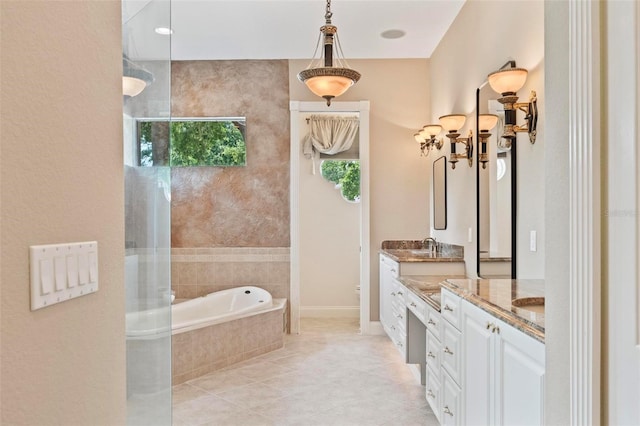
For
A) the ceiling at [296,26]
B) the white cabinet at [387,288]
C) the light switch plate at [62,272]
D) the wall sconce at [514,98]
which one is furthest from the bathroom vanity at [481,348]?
the ceiling at [296,26]

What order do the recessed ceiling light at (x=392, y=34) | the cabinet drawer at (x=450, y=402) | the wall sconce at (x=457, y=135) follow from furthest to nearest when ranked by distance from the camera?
1. the recessed ceiling light at (x=392, y=34)
2. the wall sconce at (x=457, y=135)
3. the cabinet drawer at (x=450, y=402)

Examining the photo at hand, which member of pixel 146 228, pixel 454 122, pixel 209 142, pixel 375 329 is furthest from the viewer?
pixel 209 142

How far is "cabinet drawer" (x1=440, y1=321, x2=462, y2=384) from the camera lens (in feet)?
7.22

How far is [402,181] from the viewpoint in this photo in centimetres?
516

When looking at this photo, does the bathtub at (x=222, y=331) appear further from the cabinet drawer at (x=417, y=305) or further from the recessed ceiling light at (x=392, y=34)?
the recessed ceiling light at (x=392, y=34)

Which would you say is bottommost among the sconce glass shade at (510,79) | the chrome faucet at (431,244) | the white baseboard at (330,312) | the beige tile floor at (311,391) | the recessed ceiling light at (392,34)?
the beige tile floor at (311,391)

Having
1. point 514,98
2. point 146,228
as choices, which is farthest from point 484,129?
point 146,228

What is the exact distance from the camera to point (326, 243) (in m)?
6.07

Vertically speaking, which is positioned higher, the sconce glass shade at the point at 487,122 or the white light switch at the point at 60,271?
the sconce glass shade at the point at 487,122

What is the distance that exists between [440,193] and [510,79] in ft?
6.97

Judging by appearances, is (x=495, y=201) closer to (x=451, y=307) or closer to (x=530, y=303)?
(x=451, y=307)

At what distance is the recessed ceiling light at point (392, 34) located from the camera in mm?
4328

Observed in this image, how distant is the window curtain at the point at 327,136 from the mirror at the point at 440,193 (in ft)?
5.06

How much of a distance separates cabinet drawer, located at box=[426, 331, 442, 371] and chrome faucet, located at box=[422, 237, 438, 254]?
69.3 inches
